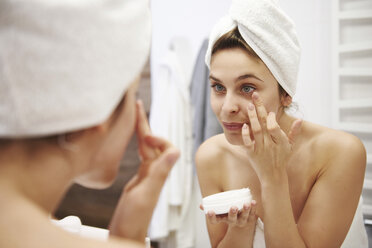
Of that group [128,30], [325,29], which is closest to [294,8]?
[325,29]

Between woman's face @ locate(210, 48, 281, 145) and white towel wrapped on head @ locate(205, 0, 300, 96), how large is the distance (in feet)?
0.10

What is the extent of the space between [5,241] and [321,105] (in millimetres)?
1488

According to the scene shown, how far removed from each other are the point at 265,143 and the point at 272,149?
0.08 ft

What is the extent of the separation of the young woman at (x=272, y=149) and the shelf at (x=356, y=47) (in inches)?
23.8

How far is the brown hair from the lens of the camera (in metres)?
0.88

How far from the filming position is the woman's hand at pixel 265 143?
2.69 ft

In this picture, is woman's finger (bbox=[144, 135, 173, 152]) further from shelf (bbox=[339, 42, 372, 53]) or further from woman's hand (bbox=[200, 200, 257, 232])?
shelf (bbox=[339, 42, 372, 53])

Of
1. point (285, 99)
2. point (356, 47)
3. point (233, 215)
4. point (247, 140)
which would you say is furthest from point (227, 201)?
point (356, 47)

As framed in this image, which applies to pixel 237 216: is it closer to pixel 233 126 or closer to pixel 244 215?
pixel 244 215

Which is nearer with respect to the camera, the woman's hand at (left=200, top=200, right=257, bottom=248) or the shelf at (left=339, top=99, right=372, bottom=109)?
the woman's hand at (left=200, top=200, right=257, bottom=248)

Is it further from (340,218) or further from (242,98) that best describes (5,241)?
(340,218)

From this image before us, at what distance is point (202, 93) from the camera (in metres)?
1.79

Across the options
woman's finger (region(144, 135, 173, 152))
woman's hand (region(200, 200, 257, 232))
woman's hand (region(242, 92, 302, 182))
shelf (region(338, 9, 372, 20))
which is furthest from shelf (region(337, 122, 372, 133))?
woman's finger (region(144, 135, 173, 152))

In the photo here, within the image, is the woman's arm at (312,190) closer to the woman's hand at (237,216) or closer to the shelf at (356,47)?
the woman's hand at (237,216)
